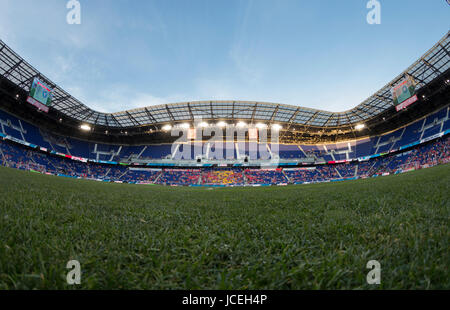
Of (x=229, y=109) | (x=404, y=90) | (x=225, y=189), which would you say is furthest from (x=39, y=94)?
(x=404, y=90)

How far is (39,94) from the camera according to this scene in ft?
69.1

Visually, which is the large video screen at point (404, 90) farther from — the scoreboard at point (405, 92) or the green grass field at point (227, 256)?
the green grass field at point (227, 256)

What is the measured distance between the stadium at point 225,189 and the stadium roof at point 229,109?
20cm

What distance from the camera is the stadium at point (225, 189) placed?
2.65 feet

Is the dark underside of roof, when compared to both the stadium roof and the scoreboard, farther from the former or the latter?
the scoreboard

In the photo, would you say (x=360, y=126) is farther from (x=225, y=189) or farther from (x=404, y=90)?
(x=225, y=189)

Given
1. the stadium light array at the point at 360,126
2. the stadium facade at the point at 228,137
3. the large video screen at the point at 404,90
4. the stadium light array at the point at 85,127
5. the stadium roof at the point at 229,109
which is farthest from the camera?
the stadium light array at the point at 360,126

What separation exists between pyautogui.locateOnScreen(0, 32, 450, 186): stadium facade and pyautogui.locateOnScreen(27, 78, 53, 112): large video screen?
0.66m

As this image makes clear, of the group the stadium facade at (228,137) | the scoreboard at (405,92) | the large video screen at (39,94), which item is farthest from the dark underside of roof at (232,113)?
the scoreboard at (405,92)

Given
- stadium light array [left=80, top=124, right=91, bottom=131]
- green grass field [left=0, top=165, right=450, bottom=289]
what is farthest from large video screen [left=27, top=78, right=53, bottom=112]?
green grass field [left=0, top=165, right=450, bottom=289]

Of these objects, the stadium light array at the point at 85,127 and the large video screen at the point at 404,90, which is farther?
the stadium light array at the point at 85,127

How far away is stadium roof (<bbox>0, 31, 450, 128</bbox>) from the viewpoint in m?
19.7

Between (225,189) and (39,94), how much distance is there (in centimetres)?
2615

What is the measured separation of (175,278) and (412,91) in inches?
1239
